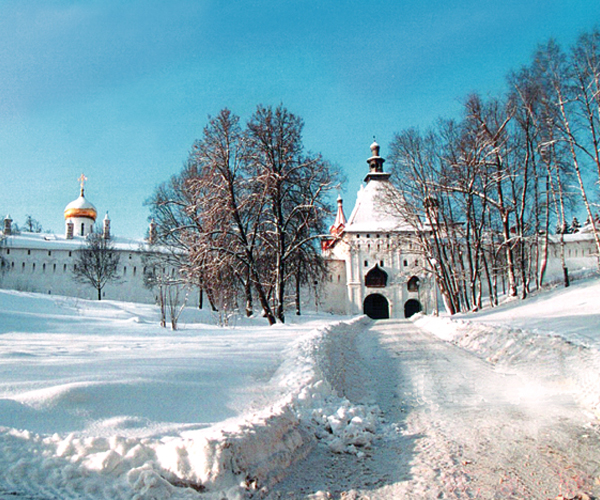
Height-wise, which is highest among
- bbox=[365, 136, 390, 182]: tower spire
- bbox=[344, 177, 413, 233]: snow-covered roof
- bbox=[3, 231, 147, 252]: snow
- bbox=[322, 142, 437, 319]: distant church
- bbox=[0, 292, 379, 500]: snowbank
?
bbox=[365, 136, 390, 182]: tower spire

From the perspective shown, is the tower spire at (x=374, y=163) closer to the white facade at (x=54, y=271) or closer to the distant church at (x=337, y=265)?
the distant church at (x=337, y=265)

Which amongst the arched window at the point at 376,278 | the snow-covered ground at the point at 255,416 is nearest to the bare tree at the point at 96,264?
the arched window at the point at 376,278

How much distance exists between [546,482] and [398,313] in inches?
1895

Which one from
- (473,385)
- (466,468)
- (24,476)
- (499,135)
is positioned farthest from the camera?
→ (499,135)

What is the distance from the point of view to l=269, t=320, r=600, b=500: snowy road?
2967 millimetres

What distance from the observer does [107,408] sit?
3619mm

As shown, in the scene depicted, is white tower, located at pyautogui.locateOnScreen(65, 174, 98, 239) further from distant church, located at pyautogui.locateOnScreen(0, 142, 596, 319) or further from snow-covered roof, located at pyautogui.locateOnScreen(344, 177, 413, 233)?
snow-covered roof, located at pyautogui.locateOnScreen(344, 177, 413, 233)

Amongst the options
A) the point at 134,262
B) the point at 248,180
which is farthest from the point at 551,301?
the point at 134,262

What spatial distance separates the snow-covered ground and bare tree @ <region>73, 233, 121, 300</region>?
123ft

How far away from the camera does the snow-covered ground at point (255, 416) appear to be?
2717 mm

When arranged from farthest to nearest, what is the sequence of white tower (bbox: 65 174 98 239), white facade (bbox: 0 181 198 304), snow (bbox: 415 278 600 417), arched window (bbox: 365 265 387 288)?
white tower (bbox: 65 174 98 239) → arched window (bbox: 365 265 387 288) → white facade (bbox: 0 181 198 304) → snow (bbox: 415 278 600 417)

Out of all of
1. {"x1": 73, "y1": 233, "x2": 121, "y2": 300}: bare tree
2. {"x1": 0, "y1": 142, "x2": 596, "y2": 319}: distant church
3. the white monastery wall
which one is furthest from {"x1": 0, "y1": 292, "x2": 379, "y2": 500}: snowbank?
the white monastery wall

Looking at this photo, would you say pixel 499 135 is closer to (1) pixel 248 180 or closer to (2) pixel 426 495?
(1) pixel 248 180

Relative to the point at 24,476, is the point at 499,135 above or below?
above
